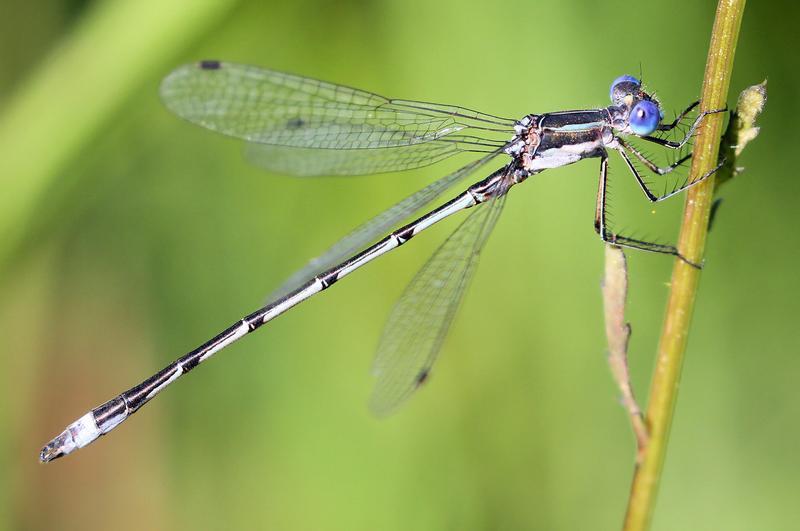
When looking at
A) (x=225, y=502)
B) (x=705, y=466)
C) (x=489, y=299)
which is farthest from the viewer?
(x=489, y=299)

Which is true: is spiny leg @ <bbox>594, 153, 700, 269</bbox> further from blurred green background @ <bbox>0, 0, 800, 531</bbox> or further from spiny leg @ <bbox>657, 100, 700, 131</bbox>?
blurred green background @ <bbox>0, 0, 800, 531</bbox>

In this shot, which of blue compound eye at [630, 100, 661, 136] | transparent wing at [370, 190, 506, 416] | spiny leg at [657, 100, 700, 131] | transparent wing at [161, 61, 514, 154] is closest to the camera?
spiny leg at [657, 100, 700, 131]

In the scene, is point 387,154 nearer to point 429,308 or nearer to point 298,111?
point 298,111

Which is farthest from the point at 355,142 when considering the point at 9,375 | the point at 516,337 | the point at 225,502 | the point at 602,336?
the point at 9,375

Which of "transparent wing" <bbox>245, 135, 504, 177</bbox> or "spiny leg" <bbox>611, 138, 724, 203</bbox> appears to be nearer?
"spiny leg" <bbox>611, 138, 724, 203</bbox>

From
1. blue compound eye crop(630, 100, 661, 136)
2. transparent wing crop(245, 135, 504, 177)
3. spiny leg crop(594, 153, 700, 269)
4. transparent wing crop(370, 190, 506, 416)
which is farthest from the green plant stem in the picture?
transparent wing crop(245, 135, 504, 177)

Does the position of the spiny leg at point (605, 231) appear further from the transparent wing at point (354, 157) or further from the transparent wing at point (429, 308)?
the transparent wing at point (354, 157)

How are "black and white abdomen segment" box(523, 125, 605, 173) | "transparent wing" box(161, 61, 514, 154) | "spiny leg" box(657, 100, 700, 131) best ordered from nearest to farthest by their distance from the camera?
1. "spiny leg" box(657, 100, 700, 131)
2. "black and white abdomen segment" box(523, 125, 605, 173)
3. "transparent wing" box(161, 61, 514, 154)

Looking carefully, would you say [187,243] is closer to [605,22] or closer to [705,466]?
[605,22]
